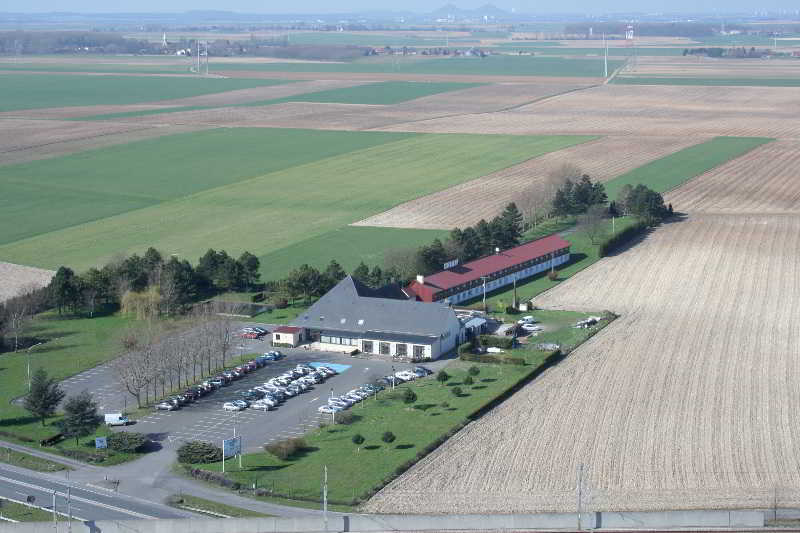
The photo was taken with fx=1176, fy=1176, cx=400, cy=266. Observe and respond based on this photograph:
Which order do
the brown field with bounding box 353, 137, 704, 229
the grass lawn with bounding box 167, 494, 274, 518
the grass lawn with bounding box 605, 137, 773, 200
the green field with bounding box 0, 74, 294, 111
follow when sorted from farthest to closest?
the green field with bounding box 0, 74, 294, 111 → the grass lawn with bounding box 605, 137, 773, 200 → the brown field with bounding box 353, 137, 704, 229 → the grass lawn with bounding box 167, 494, 274, 518

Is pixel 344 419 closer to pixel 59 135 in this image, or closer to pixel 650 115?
pixel 59 135

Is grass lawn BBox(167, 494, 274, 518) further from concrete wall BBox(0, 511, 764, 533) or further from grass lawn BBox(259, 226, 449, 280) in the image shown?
grass lawn BBox(259, 226, 449, 280)

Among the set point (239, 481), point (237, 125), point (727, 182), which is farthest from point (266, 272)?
point (237, 125)

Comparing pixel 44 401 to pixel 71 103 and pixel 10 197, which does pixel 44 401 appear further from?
pixel 71 103

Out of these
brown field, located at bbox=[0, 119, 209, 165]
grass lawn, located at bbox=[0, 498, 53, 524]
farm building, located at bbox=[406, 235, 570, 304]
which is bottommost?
grass lawn, located at bbox=[0, 498, 53, 524]

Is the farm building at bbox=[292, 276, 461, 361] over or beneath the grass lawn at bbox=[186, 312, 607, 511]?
over

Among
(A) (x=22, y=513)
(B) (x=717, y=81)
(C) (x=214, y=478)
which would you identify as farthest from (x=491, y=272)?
(B) (x=717, y=81)

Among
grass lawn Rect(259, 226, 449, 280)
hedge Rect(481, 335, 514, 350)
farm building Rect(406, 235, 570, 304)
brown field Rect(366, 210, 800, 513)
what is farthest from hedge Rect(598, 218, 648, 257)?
hedge Rect(481, 335, 514, 350)
